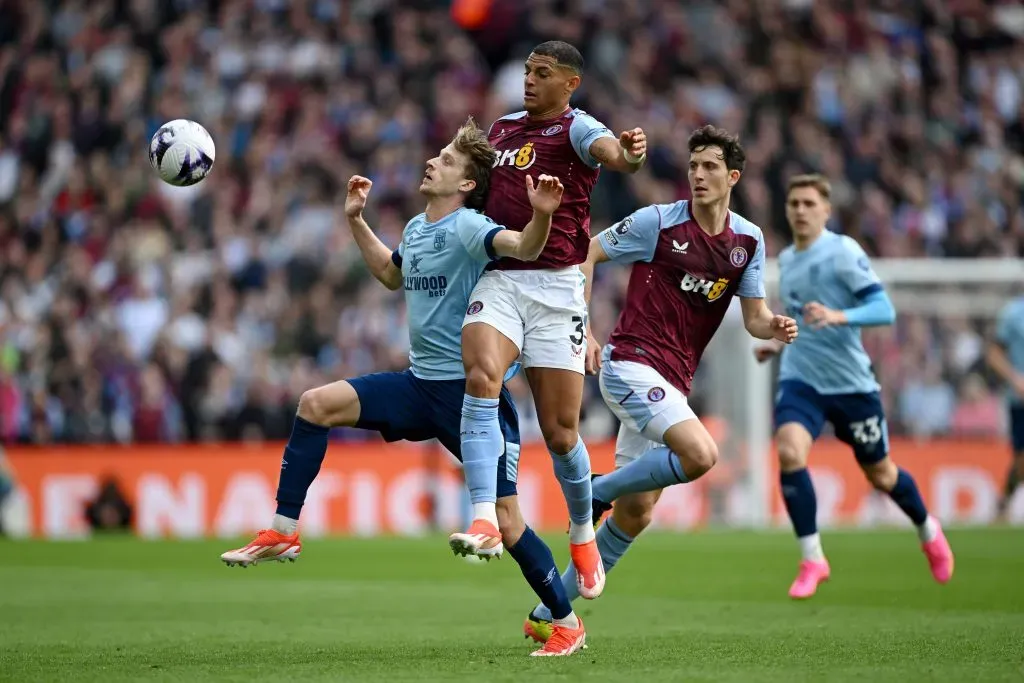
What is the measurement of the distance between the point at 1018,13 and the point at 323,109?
37.3 feet

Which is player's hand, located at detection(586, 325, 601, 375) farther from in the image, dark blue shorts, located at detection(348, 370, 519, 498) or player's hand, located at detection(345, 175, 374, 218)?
player's hand, located at detection(345, 175, 374, 218)

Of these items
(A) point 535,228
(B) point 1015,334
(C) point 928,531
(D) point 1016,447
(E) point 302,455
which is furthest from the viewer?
(D) point 1016,447

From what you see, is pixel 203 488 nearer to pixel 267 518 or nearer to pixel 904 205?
pixel 267 518

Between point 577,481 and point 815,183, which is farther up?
point 815,183

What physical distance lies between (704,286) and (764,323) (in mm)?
397

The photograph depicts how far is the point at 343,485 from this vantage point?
1898cm

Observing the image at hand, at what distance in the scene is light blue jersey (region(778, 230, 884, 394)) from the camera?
454 inches

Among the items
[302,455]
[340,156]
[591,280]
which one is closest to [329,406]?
[302,455]

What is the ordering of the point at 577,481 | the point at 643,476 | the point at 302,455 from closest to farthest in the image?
1. the point at 302,455
2. the point at 577,481
3. the point at 643,476

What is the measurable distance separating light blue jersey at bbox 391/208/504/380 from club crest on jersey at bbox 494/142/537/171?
0.38 meters

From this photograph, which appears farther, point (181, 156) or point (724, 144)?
point (724, 144)

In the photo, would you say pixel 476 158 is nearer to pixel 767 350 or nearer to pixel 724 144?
pixel 724 144

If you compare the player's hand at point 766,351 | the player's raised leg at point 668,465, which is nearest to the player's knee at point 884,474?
the player's hand at point 766,351

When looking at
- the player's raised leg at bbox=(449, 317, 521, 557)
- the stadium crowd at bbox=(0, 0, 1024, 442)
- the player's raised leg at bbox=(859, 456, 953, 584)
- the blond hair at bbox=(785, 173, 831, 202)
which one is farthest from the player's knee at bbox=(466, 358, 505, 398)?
the stadium crowd at bbox=(0, 0, 1024, 442)
